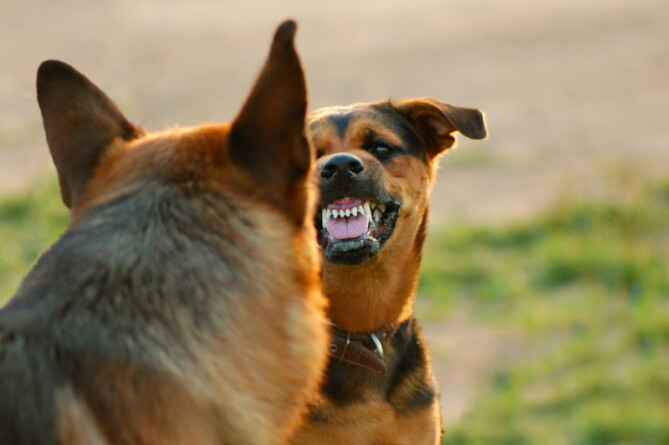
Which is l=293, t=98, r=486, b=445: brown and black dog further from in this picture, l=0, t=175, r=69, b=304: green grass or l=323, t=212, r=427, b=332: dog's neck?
l=0, t=175, r=69, b=304: green grass

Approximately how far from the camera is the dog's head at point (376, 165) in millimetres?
5453

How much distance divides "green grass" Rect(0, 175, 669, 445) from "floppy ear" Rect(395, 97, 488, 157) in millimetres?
2821

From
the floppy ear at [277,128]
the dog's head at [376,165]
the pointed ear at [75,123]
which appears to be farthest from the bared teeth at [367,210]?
the floppy ear at [277,128]

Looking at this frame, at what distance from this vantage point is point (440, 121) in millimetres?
5973

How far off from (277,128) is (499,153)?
13.3 meters

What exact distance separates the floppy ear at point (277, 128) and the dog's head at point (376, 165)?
2.07 meters

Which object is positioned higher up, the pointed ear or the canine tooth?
the pointed ear

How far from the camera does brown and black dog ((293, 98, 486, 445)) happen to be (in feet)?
17.1

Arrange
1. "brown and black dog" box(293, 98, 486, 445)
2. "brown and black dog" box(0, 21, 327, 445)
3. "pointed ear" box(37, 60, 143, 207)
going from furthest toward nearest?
"brown and black dog" box(293, 98, 486, 445) → "pointed ear" box(37, 60, 143, 207) → "brown and black dog" box(0, 21, 327, 445)

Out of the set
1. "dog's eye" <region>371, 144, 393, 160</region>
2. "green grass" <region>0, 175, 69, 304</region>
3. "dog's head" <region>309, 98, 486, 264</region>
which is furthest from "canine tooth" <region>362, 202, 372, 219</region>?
"green grass" <region>0, 175, 69, 304</region>

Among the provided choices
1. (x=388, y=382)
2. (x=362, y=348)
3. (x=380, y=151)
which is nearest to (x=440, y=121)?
(x=380, y=151)

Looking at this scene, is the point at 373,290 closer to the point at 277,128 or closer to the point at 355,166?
the point at 355,166

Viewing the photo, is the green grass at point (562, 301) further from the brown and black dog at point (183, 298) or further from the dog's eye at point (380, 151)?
the brown and black dog at point (183, 298)

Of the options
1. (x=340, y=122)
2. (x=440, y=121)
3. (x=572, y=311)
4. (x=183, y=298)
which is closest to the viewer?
(x=183, y=298)
